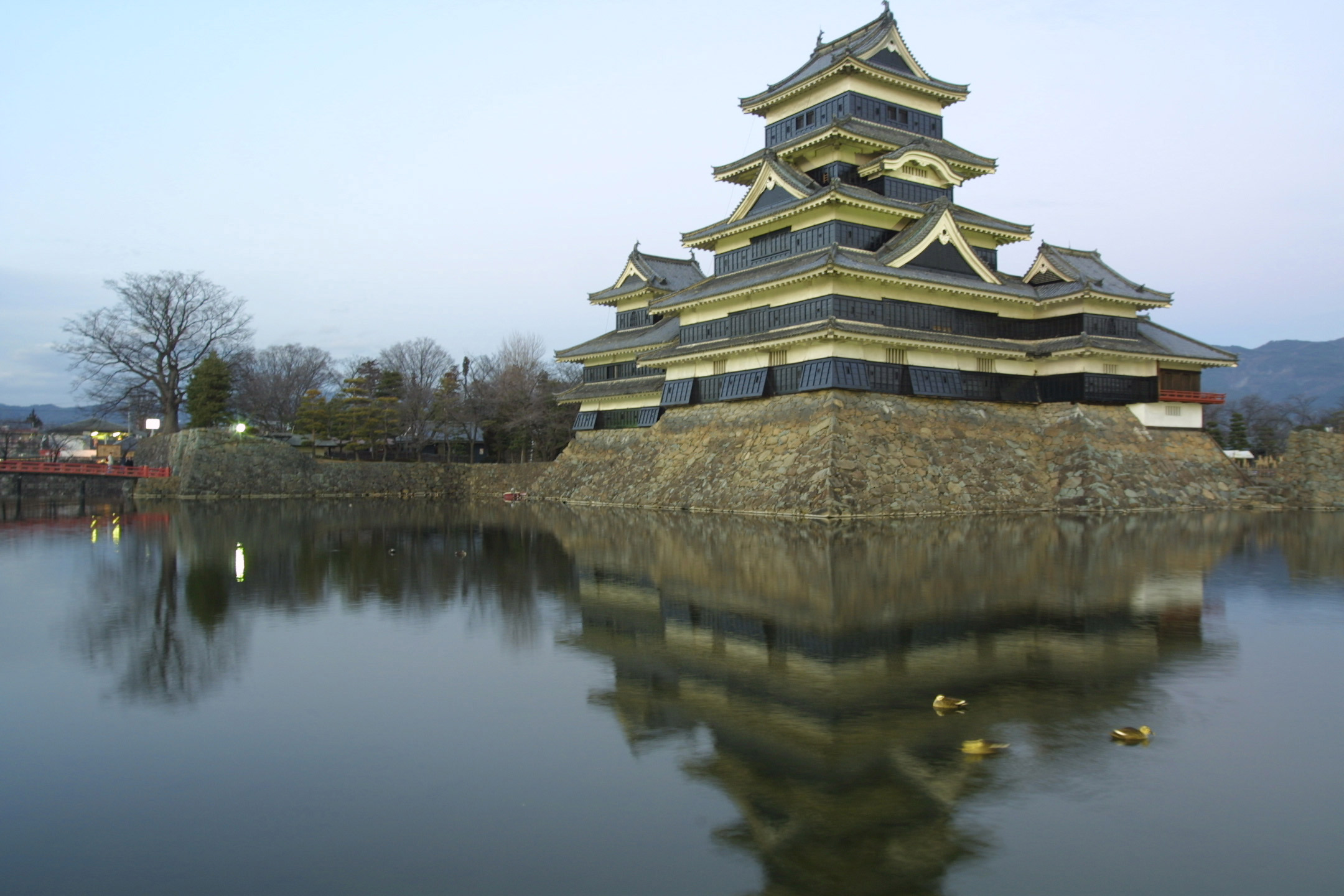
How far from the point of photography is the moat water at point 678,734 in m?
5.48

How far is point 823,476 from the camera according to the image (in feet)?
99.2

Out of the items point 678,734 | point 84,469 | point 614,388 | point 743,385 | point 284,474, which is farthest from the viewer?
point 284,474

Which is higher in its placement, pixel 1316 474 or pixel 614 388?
pixel 614 388

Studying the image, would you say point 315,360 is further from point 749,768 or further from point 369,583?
point 749,768

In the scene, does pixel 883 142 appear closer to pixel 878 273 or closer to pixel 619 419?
pixel 878 273

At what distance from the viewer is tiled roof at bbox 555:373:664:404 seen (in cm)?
4662

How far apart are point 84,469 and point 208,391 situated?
861 centimetres

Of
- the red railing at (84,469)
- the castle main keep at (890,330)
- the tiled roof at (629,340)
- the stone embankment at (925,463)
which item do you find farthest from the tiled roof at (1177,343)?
the red railing at (84,469)

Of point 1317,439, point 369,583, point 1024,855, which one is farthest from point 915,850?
point 1317,439

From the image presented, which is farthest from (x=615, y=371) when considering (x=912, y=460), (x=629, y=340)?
(x=912, y=460)

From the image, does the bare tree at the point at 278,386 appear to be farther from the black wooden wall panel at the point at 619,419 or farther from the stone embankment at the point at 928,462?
the stone embankment at the point at 928,462

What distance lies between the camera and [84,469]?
54.3 metres

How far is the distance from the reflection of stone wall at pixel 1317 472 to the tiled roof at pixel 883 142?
18.6 meters

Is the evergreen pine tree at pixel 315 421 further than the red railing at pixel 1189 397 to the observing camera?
Yes
